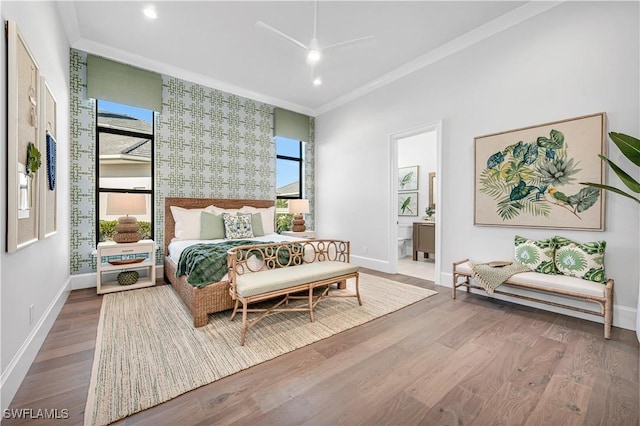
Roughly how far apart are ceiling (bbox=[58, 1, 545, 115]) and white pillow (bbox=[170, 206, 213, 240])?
2112mm

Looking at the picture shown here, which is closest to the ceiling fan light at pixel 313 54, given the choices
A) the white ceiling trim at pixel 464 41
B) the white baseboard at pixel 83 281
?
the white ceiling trim at pixel 464 41

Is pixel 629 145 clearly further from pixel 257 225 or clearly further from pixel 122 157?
pixel 122 157

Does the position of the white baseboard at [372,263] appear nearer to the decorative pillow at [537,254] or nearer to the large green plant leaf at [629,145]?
the decorative pillow at [537,254]

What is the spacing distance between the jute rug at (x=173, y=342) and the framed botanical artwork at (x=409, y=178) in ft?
11.6

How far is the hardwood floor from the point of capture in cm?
145

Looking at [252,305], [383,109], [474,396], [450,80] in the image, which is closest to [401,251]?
[383,109]

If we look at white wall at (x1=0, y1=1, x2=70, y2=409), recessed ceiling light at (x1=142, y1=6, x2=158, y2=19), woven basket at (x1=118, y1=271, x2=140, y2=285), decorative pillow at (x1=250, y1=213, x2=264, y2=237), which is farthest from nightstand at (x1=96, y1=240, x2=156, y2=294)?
recessed ceiling light at (x1=142, y1=6, x2=158, y2=19)

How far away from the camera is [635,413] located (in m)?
1.46

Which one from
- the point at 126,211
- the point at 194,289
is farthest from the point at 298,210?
the point at 194,289

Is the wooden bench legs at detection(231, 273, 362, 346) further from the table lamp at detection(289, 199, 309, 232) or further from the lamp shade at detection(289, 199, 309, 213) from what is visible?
the lamp shade at detection(289, 199, 309, 213)

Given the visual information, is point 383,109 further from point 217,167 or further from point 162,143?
point 162,143

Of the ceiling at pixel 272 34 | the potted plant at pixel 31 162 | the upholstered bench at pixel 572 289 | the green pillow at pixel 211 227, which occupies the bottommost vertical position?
the upholstered bench at pixel 572 289

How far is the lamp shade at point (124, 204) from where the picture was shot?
334 cm

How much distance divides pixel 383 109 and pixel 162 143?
11.6 ft
